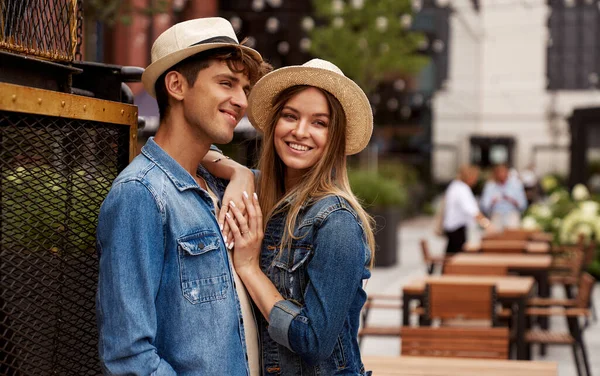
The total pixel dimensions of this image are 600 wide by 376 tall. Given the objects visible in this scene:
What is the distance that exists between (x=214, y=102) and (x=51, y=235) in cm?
57

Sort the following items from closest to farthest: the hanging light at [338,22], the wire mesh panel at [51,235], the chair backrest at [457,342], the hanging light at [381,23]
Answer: the wire mesh panel at [51,235] < the chair backrest at [457,342] < the hanging light at [381,23] < the hanging light at [338,22]

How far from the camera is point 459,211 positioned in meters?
12.9

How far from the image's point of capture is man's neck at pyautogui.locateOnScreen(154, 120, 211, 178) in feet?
7.99

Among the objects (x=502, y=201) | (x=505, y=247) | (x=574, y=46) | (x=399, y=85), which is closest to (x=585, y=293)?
(x=505, y=247)

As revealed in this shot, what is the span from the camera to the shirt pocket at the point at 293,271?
254 centimetres

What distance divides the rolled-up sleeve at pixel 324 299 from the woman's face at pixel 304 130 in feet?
0.96

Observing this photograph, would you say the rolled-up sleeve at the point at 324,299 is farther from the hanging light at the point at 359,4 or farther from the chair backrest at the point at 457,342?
the hanging light at the point at 359,4

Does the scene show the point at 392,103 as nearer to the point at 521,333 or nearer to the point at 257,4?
the point at 257,4

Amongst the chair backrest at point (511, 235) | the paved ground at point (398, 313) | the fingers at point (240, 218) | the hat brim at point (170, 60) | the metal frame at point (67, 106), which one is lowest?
the paved ground at point (398, 313)

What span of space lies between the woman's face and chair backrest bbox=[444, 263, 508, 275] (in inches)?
224

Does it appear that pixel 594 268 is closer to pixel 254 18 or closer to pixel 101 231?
pixel 101 231

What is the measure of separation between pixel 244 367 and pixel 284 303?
0.22m

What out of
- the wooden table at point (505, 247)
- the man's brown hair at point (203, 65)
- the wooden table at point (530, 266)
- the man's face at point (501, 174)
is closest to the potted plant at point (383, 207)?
the man's face at point (501, 174)

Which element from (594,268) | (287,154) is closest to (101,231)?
(287,154)
